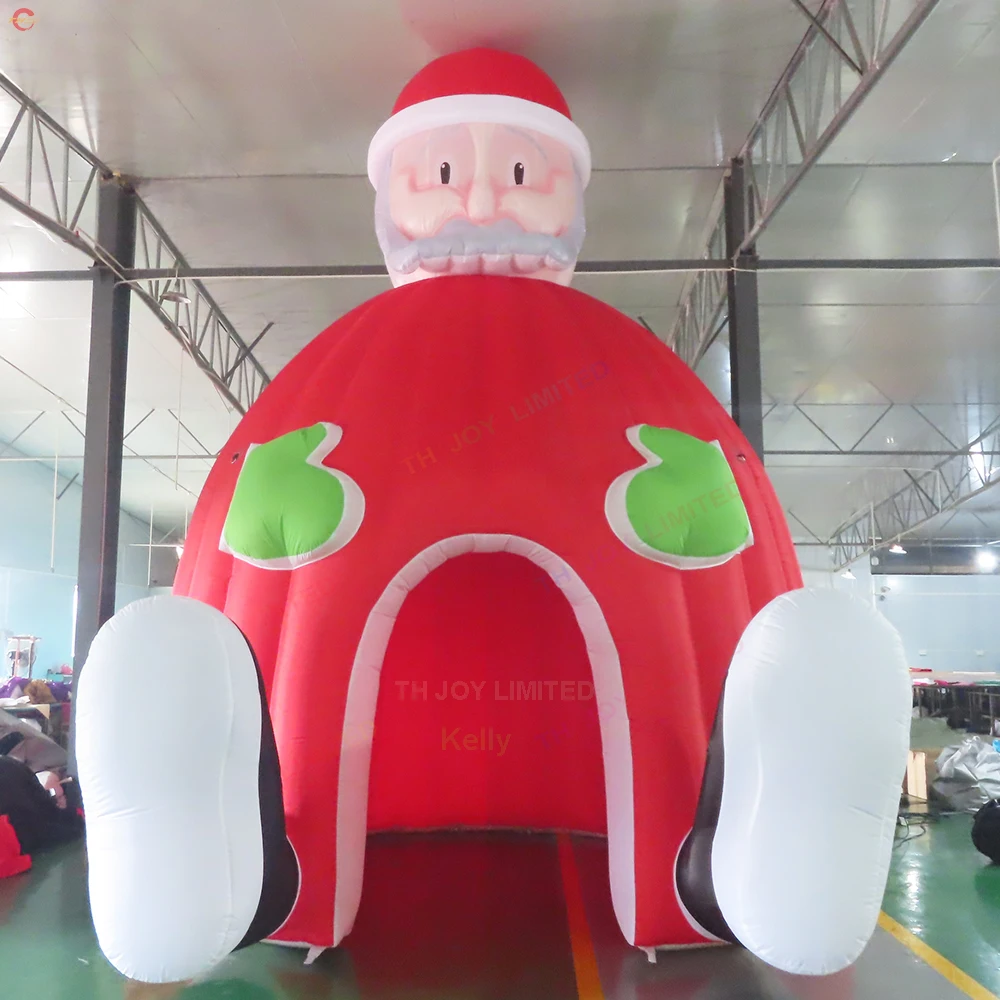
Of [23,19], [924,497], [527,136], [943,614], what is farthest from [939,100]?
[943,614]

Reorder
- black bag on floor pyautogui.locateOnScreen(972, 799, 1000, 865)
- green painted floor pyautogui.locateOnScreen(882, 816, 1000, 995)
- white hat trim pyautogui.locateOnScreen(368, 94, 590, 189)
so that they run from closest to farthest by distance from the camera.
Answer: green painted floor pyautogui.locateOnScreen(882, 816, 1000, 995) < white hat trim pyautogui.locateOnScreen(368, 94, 590, 189) < black bag on floor pyautogui.locateOnScreen(972, 799, 1000, 865)

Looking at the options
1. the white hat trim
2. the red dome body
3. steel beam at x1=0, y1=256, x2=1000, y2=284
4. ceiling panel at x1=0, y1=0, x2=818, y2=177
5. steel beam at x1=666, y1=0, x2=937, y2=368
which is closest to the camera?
the red dome body

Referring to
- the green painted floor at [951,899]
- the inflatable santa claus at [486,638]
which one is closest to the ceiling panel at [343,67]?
the inflatable santa claus at [486,638]

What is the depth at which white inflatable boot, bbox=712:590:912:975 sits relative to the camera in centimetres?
281

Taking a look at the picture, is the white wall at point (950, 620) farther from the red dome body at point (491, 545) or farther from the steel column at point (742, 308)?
the red dome body at point (491, 545)

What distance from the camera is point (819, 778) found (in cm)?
282

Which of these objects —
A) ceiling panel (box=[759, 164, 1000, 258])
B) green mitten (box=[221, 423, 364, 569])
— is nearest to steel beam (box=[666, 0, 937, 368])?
ceiling panel (box=[759, 164, 1000, 258])

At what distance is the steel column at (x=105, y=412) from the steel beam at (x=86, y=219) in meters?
0.10

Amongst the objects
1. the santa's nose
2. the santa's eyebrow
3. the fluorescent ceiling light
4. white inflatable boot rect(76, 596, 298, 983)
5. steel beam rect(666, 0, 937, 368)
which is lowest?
white inflatable boot rect(76, 596, 298, 983)

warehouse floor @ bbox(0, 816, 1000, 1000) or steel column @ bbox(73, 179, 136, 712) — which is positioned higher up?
steel column @ bbox(73, 179, 136, 712)

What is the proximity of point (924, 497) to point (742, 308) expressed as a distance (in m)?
12.5

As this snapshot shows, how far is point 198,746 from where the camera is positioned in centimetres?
285

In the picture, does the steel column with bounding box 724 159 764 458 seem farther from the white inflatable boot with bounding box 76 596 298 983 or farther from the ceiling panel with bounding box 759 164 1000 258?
the white inflatable boot with bounding box 76 596 298 983

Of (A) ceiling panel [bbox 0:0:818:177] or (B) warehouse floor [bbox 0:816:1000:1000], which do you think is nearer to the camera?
(B) warehouse floor [bbox 0:816:1000:1000]
